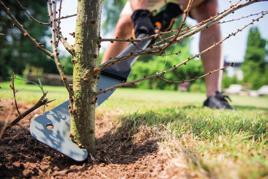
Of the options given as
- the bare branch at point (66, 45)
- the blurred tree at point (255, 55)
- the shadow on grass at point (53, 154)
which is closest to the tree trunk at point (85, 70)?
the bare branch at point (66, 45)

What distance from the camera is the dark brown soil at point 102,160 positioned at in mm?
1486

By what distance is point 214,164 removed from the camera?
3.66 feet

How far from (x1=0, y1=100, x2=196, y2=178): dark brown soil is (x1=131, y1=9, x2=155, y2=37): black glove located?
122 centimetres

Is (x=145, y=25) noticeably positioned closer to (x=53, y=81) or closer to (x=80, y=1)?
(x=80, y=1)

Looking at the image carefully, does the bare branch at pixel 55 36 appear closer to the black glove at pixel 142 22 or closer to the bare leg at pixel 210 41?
the black glove at pixel 142 22

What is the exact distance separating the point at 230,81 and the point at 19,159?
36.4 meters

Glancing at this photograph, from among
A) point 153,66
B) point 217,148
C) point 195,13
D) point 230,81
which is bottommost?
point 230,81

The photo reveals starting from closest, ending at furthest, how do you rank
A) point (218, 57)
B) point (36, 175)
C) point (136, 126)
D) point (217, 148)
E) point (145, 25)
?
point (217, 148) → point (36, 175) → point (136, 126) → point (145, 25) → point (218, 57)

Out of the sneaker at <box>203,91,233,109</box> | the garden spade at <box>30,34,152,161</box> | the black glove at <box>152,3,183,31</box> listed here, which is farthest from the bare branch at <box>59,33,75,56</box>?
the sneaker at <box>203,91,233,109</box>

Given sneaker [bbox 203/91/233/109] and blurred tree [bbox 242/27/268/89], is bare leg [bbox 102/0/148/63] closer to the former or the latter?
sneaker [bbox 203/91/233/109]

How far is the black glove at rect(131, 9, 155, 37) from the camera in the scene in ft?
10.0

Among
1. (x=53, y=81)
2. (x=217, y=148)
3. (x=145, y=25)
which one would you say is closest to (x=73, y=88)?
(x=217, y=148)

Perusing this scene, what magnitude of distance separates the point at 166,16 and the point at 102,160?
2.18 meters

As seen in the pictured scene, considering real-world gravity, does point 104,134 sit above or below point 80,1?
below
